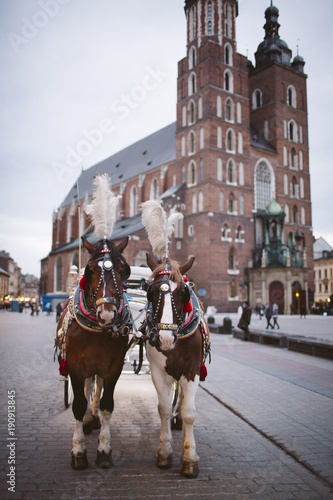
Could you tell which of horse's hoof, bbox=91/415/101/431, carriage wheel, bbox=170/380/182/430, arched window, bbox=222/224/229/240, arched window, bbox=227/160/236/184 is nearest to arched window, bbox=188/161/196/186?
arched window, bbox=227/160/236/184

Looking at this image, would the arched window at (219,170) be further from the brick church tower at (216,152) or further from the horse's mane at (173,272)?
the horse's mane at (173,272)

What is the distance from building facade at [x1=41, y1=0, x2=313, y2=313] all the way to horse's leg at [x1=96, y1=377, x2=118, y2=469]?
28196 millimetres

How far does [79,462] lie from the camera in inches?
138

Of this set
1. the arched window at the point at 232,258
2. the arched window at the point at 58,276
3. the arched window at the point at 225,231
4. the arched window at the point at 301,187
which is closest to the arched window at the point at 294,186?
the arched window at the point at 301,187

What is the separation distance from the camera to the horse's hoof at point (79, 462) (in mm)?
3498

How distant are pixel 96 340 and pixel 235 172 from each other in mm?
33152

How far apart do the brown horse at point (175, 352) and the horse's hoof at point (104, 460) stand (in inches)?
17.4

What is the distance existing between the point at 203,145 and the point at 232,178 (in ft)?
12.5

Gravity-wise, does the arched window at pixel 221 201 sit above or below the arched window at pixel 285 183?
A: below

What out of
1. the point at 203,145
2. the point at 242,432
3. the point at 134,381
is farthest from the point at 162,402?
the point at 203,145

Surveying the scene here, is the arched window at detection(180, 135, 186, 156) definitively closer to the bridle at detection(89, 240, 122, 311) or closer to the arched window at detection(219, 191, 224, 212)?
the arched window at detection(219, 191, 224, 212)

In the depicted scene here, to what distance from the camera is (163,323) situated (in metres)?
3.30

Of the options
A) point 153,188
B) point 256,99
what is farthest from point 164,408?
point 256,99

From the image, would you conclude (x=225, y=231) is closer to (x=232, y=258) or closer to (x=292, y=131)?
(x=232, y=258)
